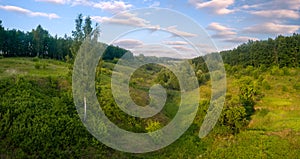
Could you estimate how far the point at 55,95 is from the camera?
22.8m

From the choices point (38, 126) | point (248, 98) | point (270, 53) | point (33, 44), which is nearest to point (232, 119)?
point (248, 98)

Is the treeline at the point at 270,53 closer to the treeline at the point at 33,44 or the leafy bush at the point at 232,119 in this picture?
the treeline at the point at 33,44

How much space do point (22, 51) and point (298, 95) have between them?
1962 inches

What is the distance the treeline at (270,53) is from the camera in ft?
215

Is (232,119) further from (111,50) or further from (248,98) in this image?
(111,50)

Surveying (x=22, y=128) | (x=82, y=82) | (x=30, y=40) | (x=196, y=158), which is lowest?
(x=196, y=158)

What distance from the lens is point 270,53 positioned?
6981 centimetres

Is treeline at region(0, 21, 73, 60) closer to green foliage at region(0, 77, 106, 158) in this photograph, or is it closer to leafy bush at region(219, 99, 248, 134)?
green foliage at region(0, 77, 106, 158)

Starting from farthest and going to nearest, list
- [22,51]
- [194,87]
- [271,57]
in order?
1. [271,57]
2. [22,51]
3. [194,87]

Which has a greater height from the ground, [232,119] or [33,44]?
[33,44]

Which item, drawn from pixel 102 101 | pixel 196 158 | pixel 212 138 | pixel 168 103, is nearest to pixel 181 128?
pixel 212 138

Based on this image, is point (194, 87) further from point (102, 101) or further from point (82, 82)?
point (82, 82)

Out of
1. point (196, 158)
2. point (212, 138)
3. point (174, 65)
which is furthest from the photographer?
point (174, 65)

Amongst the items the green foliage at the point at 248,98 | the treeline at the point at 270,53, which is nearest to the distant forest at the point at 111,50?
the treeline at the point at 270,53
